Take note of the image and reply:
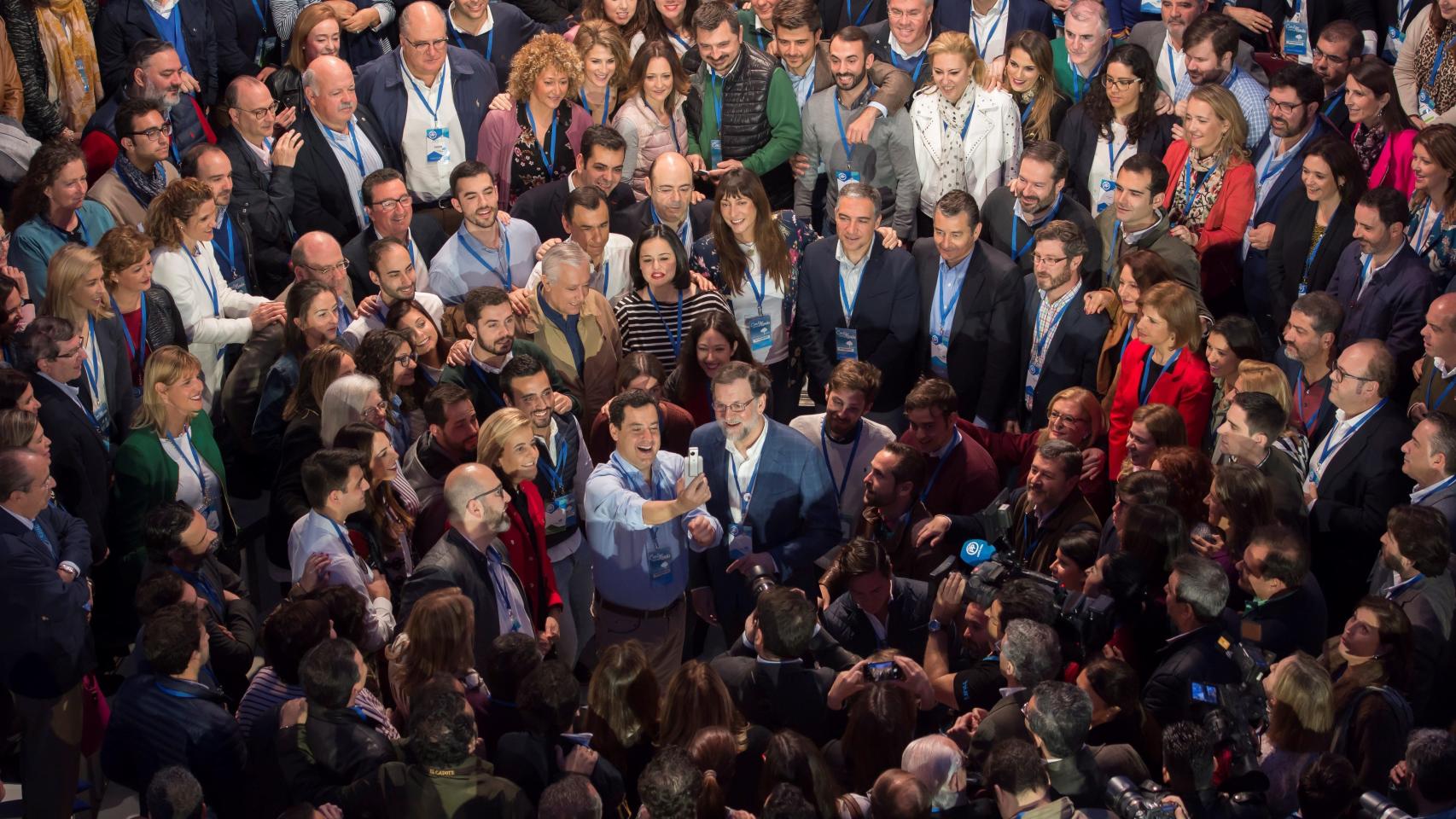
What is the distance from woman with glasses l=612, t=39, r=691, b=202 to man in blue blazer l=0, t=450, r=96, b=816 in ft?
10.9

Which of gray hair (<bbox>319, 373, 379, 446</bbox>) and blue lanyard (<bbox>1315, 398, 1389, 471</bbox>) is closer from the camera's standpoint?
gray hair (<bbox>319, 373, 379, 446</bbox>)

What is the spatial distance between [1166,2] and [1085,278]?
1.89 meters

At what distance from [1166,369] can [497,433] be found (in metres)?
2.64

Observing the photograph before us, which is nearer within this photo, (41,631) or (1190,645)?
(1190,645)

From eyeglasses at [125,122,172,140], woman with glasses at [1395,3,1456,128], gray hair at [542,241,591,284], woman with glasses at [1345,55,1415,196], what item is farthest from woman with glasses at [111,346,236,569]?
woman with glasses at [1395,3,1456,128]

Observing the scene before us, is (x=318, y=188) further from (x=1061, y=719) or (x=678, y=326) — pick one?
(x=1061, y=719)

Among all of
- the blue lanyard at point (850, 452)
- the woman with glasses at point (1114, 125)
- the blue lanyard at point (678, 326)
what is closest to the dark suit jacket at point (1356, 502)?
the blue lanyard at point (850, 452)

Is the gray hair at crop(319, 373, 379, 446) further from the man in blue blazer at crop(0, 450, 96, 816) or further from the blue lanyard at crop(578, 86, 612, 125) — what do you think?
the blue lanyard at crop(578, 86, 612, 125)

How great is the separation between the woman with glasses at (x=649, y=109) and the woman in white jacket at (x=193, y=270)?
1965 mm

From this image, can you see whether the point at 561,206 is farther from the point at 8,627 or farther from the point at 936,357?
the point at 8,627

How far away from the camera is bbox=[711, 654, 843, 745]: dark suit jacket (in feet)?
15.4

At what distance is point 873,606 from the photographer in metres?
5.16

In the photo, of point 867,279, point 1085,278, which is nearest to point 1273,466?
point 1085,278

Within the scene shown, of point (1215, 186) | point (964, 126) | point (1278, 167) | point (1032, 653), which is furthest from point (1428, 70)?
point (1032, 653)
